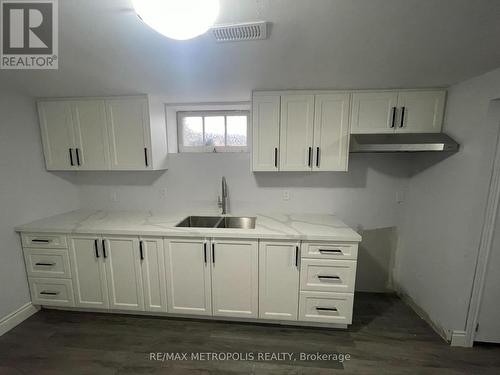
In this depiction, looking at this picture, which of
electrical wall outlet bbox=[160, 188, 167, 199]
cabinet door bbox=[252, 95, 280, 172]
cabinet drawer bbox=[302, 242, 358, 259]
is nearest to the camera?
cabinet drawer bbox=[302, 242, 358, 259]

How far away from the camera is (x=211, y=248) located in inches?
78.2

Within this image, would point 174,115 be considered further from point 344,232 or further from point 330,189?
point 344,232

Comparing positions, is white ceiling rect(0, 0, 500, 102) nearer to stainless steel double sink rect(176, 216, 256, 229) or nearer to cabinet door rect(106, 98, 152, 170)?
cabinet door rect(106, 98, 152, 170)

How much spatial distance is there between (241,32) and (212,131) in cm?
159

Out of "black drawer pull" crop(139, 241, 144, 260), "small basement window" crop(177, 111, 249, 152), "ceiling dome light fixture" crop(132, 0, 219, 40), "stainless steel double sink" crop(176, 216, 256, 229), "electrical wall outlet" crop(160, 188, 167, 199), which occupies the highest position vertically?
"ceiling dome light fixture" crop(132, 0, 219, 40)

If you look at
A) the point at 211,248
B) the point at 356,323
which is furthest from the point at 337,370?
the point at 211,248

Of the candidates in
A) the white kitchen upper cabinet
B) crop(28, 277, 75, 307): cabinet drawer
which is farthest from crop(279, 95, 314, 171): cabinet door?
crop(28, 277, 75, 307): cabinet drawer

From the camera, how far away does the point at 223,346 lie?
6.10 ft

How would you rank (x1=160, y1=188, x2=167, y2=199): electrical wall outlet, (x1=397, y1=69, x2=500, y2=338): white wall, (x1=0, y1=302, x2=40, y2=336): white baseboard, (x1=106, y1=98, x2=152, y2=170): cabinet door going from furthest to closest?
(x1=160, y1=188, x2=167, y2=199): electrical wall outlet, (x1=106, y1=98, x2=152, y2=170): cabinet door, (x1=0, y1=302, x2=40, y2=336): white baseboard, (x1=397, y1=69, x2=500, y2=338): white wall

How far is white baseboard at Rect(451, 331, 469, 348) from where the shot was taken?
1.82m

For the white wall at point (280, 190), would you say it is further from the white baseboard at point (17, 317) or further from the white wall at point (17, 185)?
the white baseboard at point (17, 317)

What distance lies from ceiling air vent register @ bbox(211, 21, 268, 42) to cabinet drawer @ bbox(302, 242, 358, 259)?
1556 mm

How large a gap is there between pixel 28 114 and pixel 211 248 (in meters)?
2.28

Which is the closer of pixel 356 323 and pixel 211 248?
pixel 211 248
